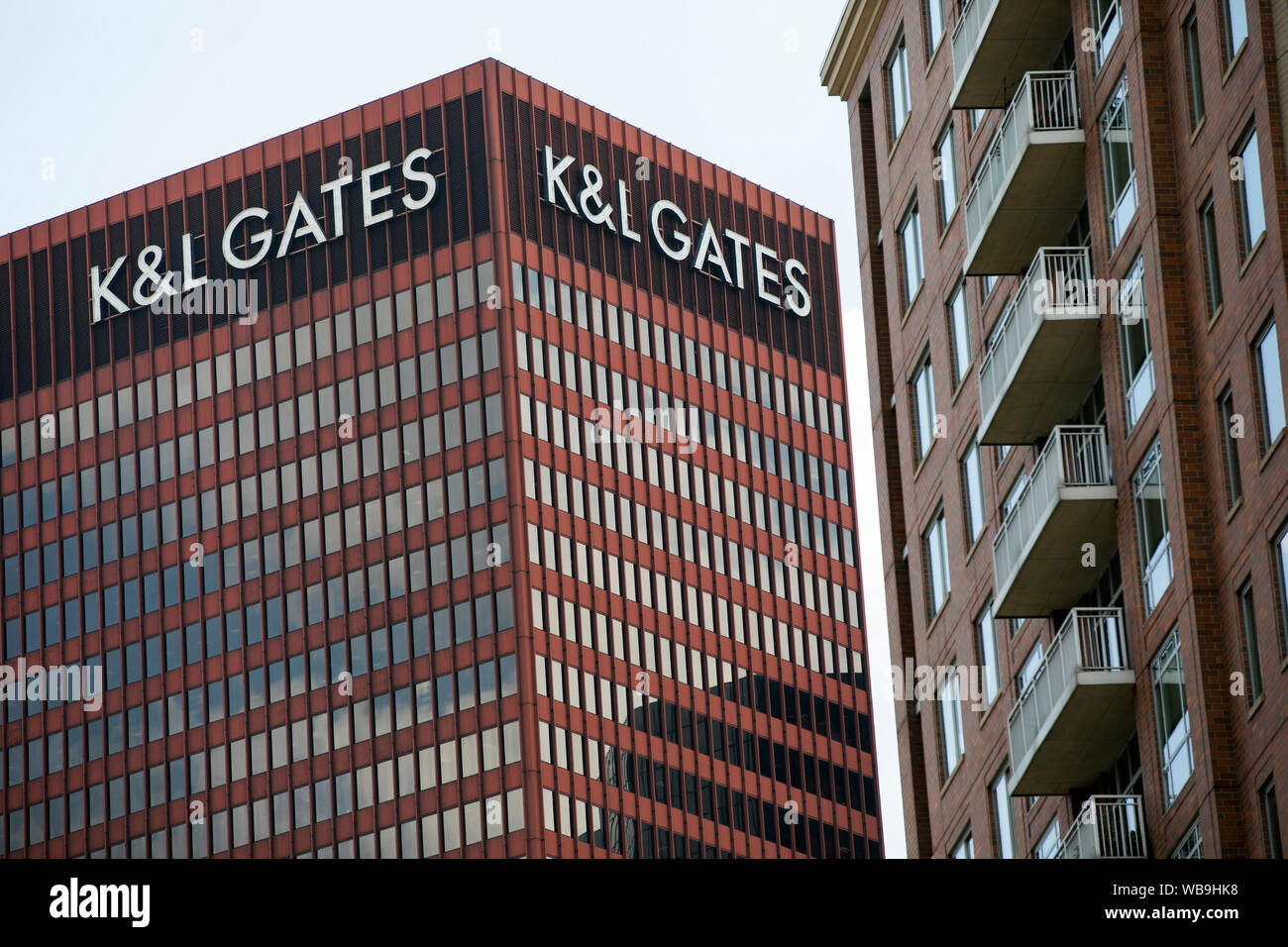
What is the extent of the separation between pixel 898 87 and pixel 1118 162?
14.4m

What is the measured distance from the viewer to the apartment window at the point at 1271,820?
38.4 m

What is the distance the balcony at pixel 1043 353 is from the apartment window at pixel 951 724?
19.3 feet

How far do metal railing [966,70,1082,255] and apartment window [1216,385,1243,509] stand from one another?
8.15 metres

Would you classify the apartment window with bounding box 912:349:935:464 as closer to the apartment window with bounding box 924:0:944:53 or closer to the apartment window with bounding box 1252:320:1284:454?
the apartment window with bounding box 924:0:944:53

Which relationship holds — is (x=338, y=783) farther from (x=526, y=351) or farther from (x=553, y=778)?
(x=526, y=351)

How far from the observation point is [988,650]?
52.6 metres

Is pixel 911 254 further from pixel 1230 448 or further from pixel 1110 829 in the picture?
pixel 1230 448

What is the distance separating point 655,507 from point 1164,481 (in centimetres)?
9890

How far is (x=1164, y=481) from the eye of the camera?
1694 inches

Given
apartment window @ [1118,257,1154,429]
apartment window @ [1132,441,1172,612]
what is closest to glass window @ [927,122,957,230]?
apartment window @ [1118,257,1154,429]

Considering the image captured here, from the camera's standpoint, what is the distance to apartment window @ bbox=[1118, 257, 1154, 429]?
146 ft

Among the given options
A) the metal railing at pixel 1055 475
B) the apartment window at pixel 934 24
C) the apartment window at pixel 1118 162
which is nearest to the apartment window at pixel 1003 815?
the metal railing at pixel 1055 475

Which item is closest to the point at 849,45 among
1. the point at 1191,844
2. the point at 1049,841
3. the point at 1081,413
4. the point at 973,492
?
the point at 973,492
